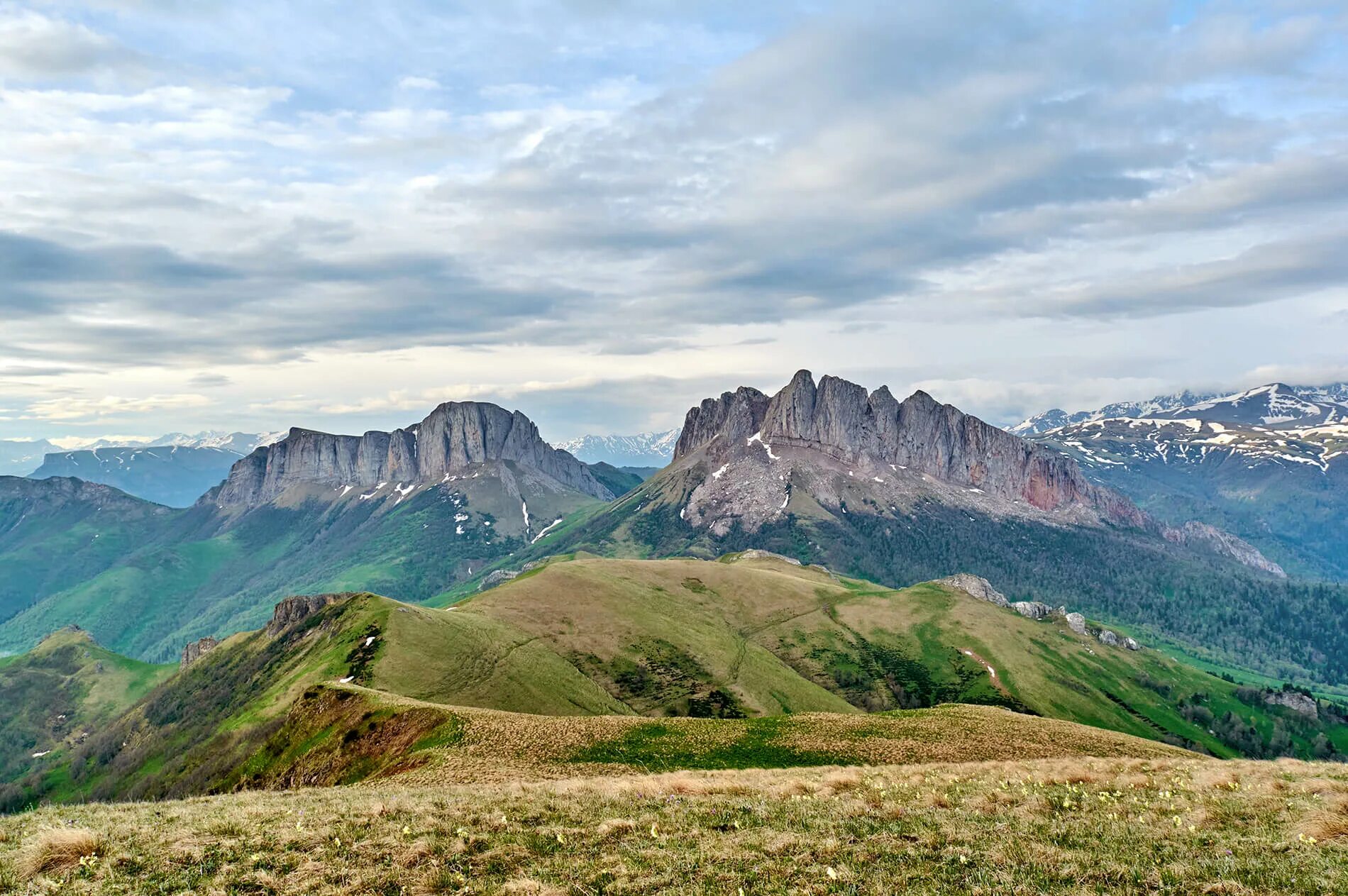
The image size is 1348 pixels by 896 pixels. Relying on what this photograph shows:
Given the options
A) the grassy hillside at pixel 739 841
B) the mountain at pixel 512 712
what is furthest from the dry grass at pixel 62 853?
the mountain at pixel 512 712

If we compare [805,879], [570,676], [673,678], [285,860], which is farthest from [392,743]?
[673,678]

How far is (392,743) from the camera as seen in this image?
63625mm

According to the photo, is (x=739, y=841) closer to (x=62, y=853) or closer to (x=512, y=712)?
(x=62, y=853)

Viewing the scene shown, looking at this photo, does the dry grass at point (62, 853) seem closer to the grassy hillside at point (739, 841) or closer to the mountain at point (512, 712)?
the grassy hillside at point (739, 841)

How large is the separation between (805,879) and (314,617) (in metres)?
192

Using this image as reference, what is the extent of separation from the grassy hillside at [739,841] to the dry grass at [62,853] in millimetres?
67

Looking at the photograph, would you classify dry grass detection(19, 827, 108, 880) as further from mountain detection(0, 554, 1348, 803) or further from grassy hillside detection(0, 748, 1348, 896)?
mountain detection(0, 554, 1348, 803)

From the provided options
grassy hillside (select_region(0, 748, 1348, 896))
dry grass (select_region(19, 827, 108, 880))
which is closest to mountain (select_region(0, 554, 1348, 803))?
grassy hillside (select_region(0, 748, 1348, 896))

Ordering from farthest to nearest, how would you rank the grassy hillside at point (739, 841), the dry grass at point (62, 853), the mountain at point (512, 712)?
the mountain at point (512, 712)
the dry grass at point (62, 853)
the grassy hillside at point (739, 841)

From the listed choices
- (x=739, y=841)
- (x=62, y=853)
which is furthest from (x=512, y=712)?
(x=739, y=841)

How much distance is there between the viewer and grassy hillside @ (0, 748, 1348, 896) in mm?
20484

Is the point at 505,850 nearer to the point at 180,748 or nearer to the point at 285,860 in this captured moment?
the point at 285,860

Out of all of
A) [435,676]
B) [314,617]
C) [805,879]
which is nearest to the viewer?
[805,879]

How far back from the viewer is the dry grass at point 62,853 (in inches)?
893
